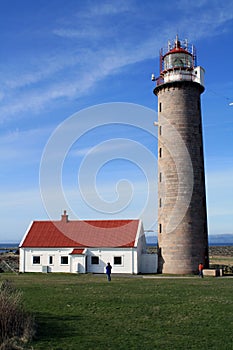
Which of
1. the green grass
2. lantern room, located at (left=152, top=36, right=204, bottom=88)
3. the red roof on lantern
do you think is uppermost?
lantern room, located at (left=152, top=36, right=204, bottom=88)

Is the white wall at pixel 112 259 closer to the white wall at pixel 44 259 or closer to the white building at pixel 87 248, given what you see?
the white building at pixel 87 248

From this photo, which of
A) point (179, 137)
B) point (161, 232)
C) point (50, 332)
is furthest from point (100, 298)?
point (179, 137)

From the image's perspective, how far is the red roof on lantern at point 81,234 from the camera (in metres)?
37.1

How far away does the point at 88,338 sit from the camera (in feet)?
37.6

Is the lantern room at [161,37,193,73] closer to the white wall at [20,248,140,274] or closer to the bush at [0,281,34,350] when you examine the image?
the white wall at [20,248,140,274]

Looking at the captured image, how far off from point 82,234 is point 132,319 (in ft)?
82.8

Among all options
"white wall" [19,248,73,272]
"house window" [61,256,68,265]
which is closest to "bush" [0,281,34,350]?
"white wall" [19,248,73,272]

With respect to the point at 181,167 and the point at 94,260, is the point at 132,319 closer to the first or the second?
the point at 181,167

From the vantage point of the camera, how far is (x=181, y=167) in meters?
33.8

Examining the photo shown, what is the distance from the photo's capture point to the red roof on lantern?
37.1m

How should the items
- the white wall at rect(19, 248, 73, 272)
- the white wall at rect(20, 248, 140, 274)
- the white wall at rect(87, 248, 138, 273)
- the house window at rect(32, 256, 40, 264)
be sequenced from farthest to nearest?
1. the house window at rect(32, 256, 40, 264)
2. the white wall at rect(19, 248, 73, 272)
3. the white wall at rect(20, 248, 140, 274)
4. the white wall at rect(87, 248, 138, 273)

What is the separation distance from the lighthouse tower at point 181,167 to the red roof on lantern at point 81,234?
13.1 ft

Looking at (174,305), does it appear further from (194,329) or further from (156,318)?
(194,329)

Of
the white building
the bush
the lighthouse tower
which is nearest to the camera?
the bush
